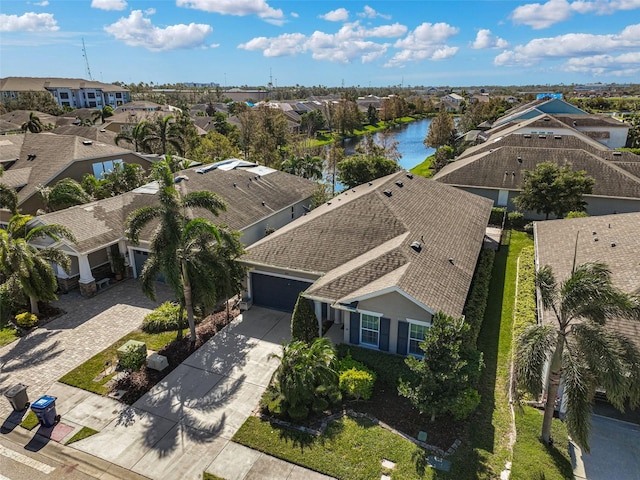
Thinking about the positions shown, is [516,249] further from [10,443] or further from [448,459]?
[10,443]

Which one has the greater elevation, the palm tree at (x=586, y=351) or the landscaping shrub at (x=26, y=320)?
the palm tree at (x=586, y=351)

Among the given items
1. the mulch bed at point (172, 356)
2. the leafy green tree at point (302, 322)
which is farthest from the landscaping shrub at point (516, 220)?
the mulch bed at point (172, 356)

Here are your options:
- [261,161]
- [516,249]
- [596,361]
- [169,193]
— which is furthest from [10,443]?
[261,161]

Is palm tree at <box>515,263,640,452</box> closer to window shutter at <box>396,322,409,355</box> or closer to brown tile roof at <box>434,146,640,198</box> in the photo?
window shutter at <box>396,322,409,355</box>

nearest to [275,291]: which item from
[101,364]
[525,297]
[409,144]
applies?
[101,364]

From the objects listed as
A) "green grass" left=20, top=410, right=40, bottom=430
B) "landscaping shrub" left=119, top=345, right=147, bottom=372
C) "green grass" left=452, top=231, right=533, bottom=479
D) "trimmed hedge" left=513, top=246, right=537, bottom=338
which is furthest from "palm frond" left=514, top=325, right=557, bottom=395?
"green grass" left=20, top=410, right=40, bottom=430

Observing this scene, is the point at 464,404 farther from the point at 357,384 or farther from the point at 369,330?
the point at 369,330

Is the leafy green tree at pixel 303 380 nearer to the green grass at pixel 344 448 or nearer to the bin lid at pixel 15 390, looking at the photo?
the green grass at pixel 344 448
